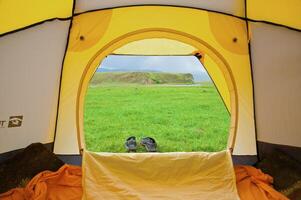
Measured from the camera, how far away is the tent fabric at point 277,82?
95.5 inches

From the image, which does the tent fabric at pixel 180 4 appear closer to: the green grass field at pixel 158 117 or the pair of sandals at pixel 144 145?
the pair of sandals at pixel 144 145

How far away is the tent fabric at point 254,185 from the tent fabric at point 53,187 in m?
1.12

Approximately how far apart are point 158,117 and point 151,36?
2.56 m

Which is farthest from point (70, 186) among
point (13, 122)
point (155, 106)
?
point (155, 106)

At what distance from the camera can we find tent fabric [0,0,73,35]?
189 centimetres

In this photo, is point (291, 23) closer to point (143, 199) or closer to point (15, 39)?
point (143, 199)

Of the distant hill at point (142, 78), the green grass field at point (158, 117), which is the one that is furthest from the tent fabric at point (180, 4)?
the distant hill at point (142, 78)

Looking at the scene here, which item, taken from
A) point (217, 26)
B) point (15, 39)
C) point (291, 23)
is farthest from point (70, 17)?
point (291, 23)

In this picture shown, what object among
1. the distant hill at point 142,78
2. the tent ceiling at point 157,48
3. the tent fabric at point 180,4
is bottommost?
the tent ceiling at point 157,48

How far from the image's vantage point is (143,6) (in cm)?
254

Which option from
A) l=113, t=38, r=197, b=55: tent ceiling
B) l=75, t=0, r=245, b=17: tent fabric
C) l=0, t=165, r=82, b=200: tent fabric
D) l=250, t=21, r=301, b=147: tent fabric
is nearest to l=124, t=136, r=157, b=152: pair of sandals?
l=113, t=38, r=197, b=55: tent ceiling

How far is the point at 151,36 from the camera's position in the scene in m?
2.65

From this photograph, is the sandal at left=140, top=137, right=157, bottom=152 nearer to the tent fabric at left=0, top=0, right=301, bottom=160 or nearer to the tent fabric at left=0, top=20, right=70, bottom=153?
the tent fabric at left=0, top=0, right=301, bottom=160

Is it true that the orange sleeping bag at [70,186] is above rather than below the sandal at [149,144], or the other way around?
below
